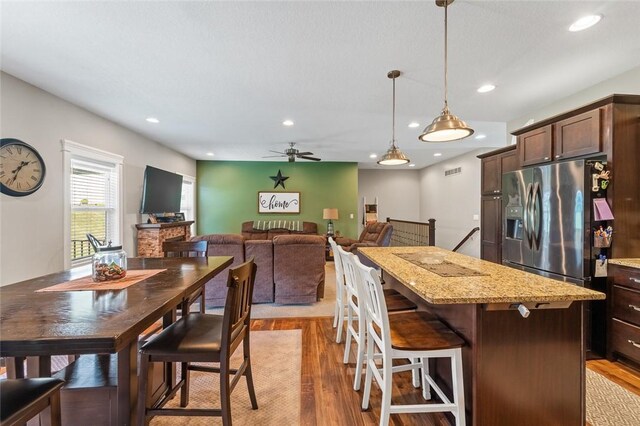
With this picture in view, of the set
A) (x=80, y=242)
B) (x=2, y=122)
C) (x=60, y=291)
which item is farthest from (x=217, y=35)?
(x=80, y=242)

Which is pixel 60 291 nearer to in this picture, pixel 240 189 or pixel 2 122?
pixel 2 122

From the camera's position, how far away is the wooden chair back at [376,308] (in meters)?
1.46

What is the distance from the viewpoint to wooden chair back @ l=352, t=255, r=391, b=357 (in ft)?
4.80

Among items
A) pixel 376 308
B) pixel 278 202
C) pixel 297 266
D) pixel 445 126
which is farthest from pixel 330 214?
pixel 376 308

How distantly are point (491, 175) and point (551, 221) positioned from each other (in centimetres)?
Answer: 175

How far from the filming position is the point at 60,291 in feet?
4.97

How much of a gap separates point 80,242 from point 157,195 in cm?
165

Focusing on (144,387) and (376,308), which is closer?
(144,387)

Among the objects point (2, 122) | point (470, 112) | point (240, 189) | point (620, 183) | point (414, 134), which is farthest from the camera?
point (240, 189)

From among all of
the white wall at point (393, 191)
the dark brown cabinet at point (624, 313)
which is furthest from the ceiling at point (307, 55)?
the white wall at point (393, 191)

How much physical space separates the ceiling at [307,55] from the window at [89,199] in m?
0.66

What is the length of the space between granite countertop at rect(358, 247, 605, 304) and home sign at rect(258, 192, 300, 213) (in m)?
5.93

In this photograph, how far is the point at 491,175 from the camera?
14.1 ft

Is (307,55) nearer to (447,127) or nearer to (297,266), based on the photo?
(447,127)
